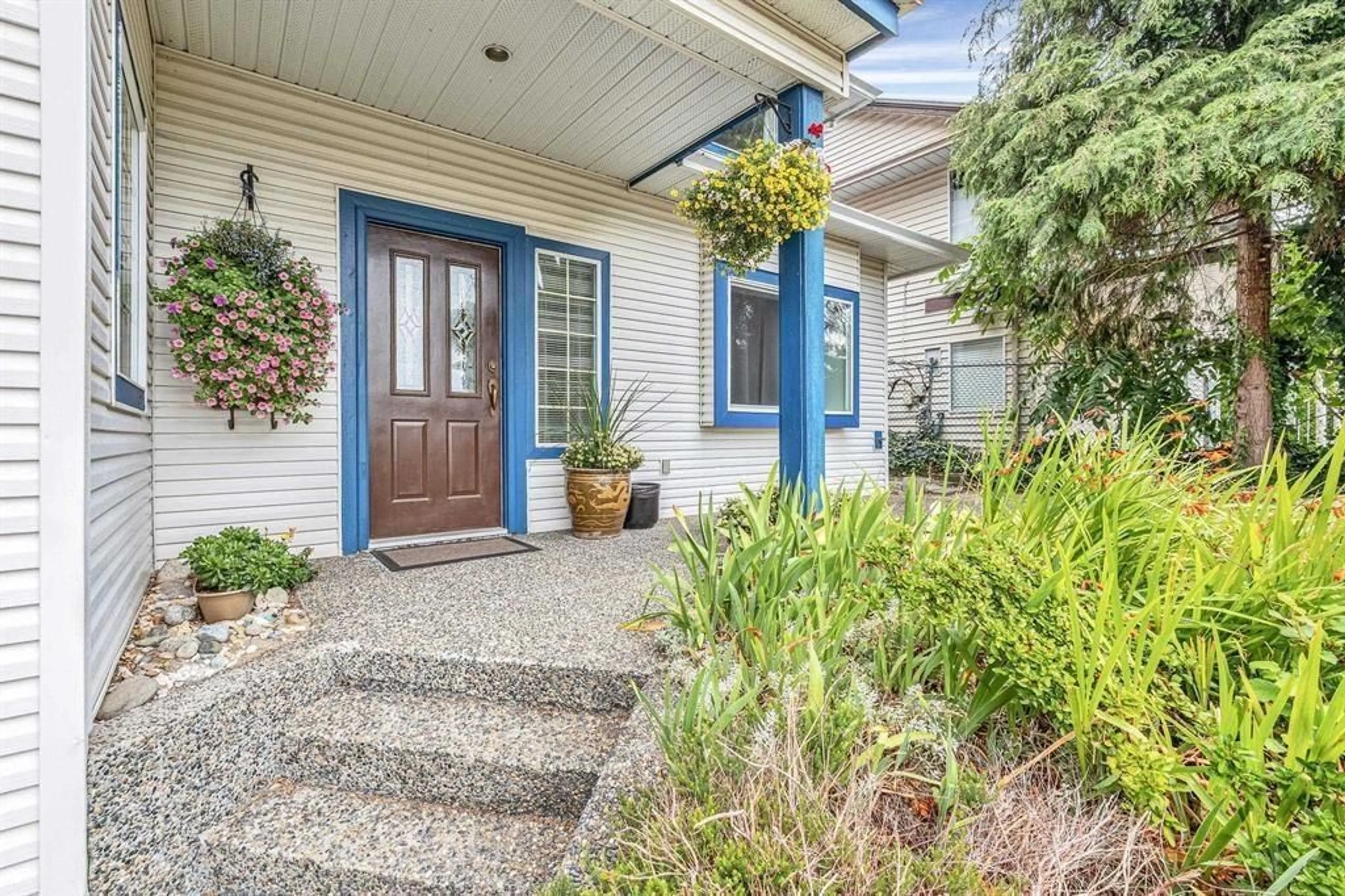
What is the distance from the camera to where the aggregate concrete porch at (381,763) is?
1492mm

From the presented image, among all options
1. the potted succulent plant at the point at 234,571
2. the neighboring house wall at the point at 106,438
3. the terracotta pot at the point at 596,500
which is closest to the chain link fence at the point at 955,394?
the terracotta pot at the point at 596,500

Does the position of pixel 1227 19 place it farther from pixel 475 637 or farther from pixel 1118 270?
pixel 475 637

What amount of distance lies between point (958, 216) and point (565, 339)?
7269mm

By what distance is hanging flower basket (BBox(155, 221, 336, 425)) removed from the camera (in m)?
2.77

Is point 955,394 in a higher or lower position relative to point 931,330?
lower

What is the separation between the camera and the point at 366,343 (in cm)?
353

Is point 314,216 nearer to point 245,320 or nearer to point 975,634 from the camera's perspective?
point 245,320

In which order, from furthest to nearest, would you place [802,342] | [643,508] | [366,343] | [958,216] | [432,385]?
[958,216], [643,508], [432,385], [366,343], [802,342]

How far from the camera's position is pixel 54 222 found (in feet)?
4.57

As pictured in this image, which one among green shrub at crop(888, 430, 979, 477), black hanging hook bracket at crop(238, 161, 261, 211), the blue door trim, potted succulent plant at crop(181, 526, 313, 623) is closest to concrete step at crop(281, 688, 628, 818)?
potted succulent plant at crop(181, 526, 313, 623)

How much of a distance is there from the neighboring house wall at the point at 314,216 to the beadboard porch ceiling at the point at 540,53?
0.53 ft

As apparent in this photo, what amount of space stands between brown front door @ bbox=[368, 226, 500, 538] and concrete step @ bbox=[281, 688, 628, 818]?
1.89 meters

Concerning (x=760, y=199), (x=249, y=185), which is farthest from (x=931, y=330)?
(x=249, y=185)

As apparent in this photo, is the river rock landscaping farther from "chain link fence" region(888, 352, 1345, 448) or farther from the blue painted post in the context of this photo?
"chain link fence" region(888, 352, 1345, 448)
